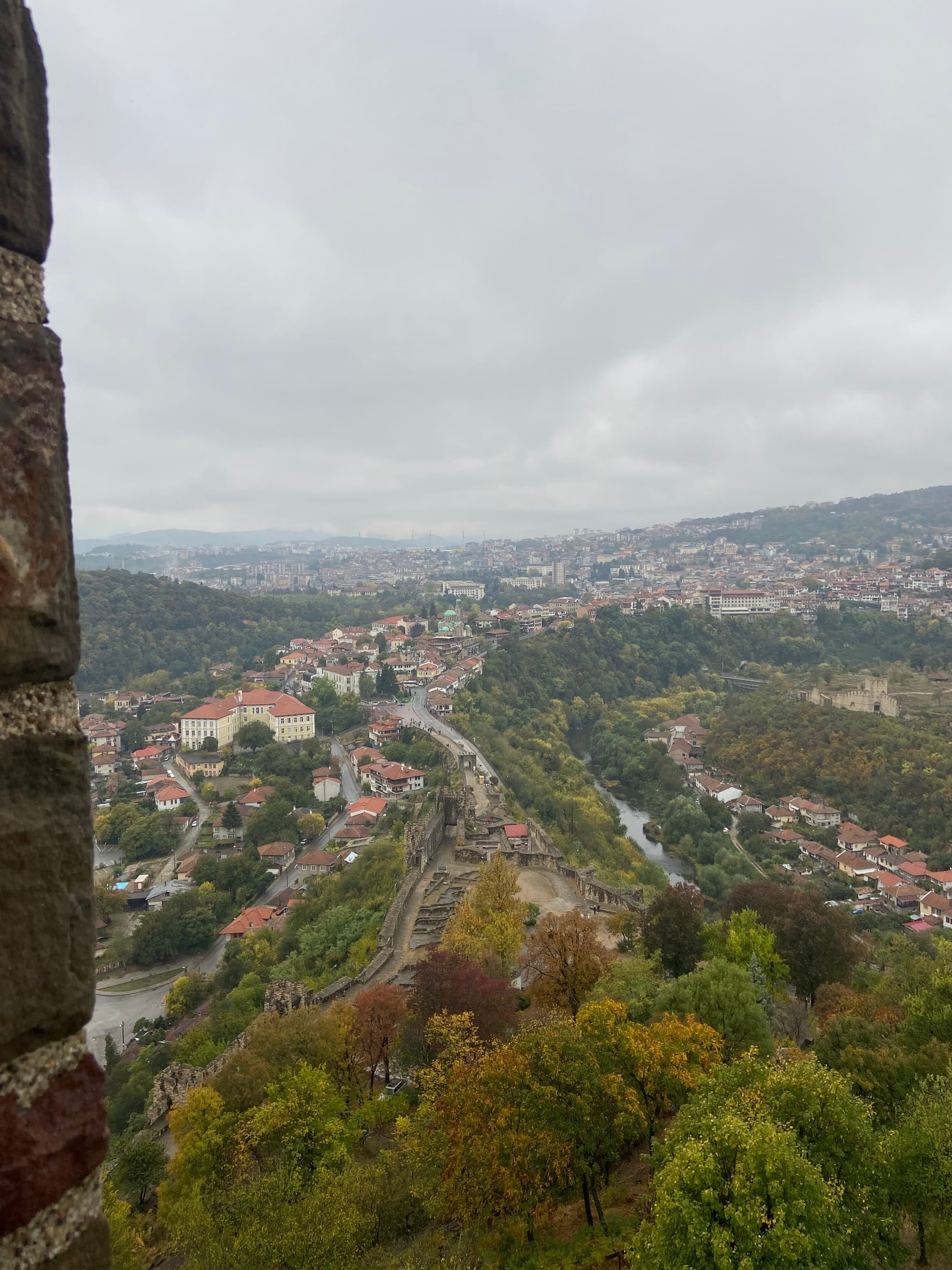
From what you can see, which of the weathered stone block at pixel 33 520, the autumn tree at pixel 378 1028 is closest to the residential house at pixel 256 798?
the autumn tree at pixel 378 1028

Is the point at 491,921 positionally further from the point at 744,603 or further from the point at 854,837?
the point at 744,603

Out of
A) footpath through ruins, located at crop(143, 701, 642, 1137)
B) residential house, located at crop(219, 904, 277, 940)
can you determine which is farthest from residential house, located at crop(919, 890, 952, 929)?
residential house, located at crop(219, 904, 277, 940)

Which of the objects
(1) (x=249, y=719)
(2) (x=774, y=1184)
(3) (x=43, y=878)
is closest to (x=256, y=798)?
(1) (x=249, y=719)

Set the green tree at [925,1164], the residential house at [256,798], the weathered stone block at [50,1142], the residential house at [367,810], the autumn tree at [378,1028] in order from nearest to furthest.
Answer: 1. the weathered stone block at [50,1142]
2. the green tree at [925,1164]
3. the autumn tree at [378,1028]
4. the residential house at [367,810]
5. the residential house at [256,798]

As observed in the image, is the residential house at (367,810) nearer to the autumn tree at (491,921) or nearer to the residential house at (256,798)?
the residential house at (256,798)

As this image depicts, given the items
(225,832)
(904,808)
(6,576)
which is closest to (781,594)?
(904,808)

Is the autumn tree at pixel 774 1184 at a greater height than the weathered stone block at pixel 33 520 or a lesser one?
lesser
